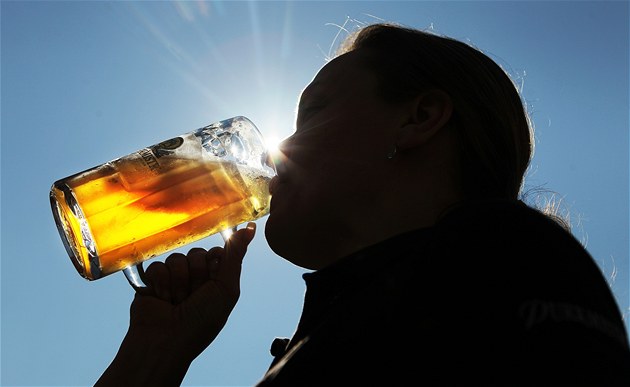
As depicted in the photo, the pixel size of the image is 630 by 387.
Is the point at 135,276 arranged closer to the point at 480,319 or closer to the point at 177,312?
the point at 177,312

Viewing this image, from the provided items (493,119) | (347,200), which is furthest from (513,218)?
(493,119)

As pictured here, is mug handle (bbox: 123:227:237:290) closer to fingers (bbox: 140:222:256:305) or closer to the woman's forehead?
fingers (bbox: 140:222:256:305)

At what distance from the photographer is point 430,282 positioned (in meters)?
0.75

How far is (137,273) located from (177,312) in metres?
0.17

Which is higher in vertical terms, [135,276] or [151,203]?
[151,203]

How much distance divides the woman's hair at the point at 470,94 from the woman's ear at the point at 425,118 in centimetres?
2

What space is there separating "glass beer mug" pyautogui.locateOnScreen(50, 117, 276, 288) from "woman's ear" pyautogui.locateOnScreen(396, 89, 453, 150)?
420 mm

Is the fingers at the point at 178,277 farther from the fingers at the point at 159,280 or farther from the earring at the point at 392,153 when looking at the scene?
the earring at the point at 392,153

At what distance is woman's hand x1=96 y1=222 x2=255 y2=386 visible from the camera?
1400 mm

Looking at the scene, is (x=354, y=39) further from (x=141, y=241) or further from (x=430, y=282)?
(x=430, y=282)

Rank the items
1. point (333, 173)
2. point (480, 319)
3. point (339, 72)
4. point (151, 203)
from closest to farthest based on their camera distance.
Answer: point (480, 319) < point (333, 173) < point (339, 72) < point (151, 203)

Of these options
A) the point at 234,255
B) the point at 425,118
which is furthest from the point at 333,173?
the point at 234,255

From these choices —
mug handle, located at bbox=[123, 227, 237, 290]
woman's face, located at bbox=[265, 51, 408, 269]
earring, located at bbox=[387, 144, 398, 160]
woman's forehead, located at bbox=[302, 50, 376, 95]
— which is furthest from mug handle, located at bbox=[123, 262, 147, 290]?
earring, located at bbox=[387, 144, 398, 160]

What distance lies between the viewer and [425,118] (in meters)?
1.25
